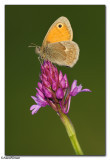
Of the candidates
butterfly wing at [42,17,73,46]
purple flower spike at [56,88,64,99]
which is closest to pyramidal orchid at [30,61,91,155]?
purple flower spike at [56,88,64,99]

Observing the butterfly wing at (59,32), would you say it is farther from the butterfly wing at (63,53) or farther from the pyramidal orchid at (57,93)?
the pyramidal orchid at (57,93)

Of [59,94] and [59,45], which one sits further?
[59,45]

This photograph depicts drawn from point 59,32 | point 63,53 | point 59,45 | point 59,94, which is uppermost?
point 59,32

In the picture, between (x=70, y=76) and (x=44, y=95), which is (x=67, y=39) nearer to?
(x=44, y=95)

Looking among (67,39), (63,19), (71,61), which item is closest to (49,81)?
(71,61)

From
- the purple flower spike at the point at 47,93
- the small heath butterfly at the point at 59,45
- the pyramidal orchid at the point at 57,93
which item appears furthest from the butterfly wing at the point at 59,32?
the purple flower spike at the point at 47,93

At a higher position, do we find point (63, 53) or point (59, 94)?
point (63, 53)

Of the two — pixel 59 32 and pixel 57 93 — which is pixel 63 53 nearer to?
pixel 59 32

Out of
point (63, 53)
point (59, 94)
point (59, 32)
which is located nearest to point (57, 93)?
point (59, 94)
